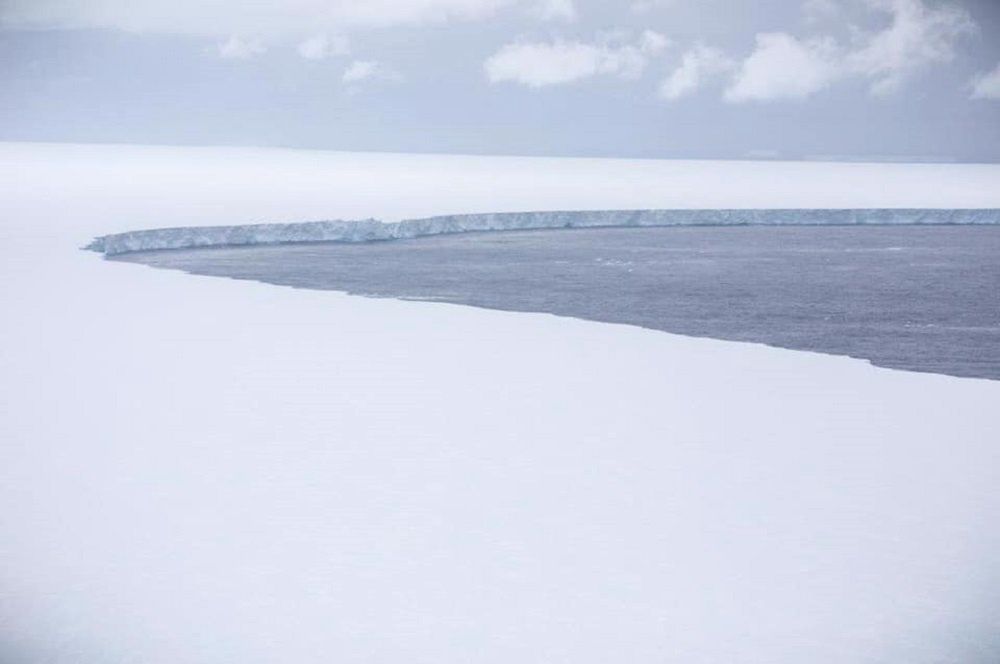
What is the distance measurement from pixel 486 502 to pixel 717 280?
12.0 metres

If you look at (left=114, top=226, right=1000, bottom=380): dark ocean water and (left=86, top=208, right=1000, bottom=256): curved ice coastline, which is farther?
(left=86, top=208, right=1000, bottom=256): curved ice coastline

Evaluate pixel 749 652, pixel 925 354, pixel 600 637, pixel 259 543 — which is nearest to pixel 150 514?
pixel 259 543

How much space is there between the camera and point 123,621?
16.2 feet

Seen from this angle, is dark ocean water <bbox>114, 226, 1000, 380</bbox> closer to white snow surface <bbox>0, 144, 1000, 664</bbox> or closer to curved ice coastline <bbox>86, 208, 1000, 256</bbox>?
curved ice coastline <bbox>86, 208, 1000, 256</bbox>

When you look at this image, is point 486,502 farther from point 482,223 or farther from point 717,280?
point 482,223

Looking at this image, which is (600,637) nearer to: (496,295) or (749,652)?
(749,652)

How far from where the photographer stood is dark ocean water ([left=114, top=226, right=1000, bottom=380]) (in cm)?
1275

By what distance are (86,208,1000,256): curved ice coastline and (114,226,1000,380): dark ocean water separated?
31.2 inches

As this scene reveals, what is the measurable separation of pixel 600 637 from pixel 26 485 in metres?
3.23

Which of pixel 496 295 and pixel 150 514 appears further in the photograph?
pixel 496 295

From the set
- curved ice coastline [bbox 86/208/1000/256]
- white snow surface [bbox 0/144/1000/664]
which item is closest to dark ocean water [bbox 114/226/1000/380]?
curved ice coastline [bbox 86/208/1000/256]

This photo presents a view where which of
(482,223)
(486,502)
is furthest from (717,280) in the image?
(482,223)

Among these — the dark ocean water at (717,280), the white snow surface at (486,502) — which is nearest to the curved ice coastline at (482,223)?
the dark ocean water at (717,280)

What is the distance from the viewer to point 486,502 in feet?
21.5
